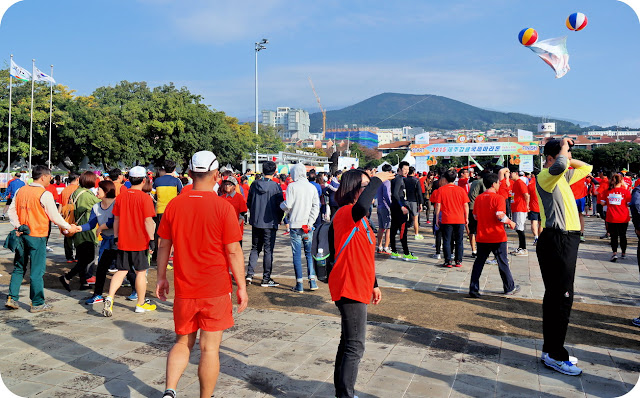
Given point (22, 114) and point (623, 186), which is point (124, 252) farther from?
point (22, 114)

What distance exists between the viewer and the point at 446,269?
8984 mm

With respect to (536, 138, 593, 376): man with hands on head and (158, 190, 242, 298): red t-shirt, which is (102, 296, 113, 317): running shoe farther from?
(536, 138, 593, 376): man with hands on head

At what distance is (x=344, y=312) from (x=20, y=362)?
10.1 feet

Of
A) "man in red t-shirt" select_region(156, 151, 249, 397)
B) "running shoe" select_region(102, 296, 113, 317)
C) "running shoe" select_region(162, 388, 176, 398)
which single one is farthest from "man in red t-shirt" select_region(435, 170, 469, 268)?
"running shoe" select_region(162, 388, 176, 398)

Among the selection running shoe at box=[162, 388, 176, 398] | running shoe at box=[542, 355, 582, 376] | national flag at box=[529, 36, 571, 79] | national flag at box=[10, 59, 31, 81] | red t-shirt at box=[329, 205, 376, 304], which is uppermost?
national flag at box=[10, 59, 31, 81]

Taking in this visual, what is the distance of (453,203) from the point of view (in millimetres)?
8867

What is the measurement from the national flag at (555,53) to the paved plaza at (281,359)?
3504mm

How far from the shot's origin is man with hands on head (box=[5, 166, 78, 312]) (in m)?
5.95

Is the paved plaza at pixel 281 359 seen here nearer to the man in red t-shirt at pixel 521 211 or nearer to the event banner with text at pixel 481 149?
the man in red t-shirt at pixel 521 211

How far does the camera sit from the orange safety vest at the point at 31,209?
5.95 metres

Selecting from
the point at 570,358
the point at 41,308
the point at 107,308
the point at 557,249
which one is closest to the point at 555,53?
the point at 557,249

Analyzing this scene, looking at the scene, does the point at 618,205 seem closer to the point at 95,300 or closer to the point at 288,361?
the point at 288,361

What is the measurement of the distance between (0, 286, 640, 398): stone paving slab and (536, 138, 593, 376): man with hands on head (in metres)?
0.27

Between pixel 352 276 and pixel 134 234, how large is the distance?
11.8 feet
